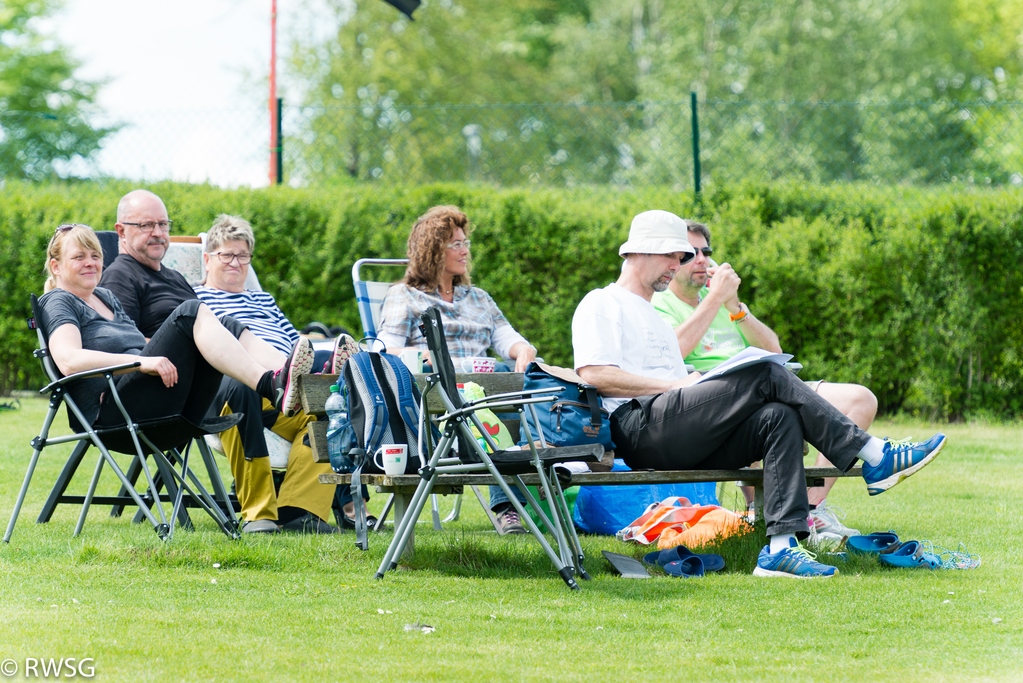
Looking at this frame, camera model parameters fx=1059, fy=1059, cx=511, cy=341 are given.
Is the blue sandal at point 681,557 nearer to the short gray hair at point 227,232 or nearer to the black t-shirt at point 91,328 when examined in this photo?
the black t-shirt at point 91,328

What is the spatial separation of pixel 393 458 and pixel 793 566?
60.0 inches

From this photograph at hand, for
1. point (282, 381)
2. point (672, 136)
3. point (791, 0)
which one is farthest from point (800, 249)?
point (791, 0)

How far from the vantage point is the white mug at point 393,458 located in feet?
12.7

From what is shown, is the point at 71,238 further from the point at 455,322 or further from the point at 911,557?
the point at 911,557

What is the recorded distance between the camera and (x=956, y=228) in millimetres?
8828

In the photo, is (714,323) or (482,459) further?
(714,323)

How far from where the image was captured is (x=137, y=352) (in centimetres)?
471

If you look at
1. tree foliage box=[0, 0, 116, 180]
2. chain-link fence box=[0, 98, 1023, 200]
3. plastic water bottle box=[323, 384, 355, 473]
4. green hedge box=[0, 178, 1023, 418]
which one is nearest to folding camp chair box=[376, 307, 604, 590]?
plastic water bottle box=[323, 384, 355, 473]

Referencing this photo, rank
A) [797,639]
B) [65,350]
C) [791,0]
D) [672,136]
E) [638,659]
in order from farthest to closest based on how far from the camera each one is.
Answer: [791,0] < [672,136] < [65,350] < [797,639] < [638,659]

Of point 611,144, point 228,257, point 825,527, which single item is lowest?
point 825,527

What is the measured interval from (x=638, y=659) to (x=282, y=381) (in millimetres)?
2106

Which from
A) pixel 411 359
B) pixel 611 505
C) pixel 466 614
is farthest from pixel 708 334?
pixel 466 614

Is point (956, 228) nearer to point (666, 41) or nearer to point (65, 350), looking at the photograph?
point (65, 350)

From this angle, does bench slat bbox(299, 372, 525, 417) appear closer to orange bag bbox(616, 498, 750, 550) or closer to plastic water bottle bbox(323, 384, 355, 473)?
plastic water bottle bbox(323, 384, 355, 473)
